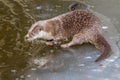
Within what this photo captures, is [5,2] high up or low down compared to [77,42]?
up

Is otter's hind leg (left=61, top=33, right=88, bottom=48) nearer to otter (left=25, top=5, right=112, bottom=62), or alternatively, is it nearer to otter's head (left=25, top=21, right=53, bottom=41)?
otter (left=25, top=5, right=112, bottom=62)

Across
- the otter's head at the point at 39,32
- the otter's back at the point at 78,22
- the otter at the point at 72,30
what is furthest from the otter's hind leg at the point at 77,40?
the otter's head at the point at 39,32

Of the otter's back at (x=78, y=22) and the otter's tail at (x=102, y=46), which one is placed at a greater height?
the otter's back at (x=78, y=22)

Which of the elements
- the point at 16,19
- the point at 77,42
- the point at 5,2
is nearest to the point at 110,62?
the point at 77,42

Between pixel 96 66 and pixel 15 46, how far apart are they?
1.05 m

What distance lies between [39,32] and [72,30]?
45 cm

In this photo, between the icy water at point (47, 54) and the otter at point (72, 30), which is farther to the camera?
the otter at point (72, 30)

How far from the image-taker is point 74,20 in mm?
4770

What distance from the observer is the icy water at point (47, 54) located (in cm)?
400

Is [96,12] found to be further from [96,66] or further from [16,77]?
[16,77]

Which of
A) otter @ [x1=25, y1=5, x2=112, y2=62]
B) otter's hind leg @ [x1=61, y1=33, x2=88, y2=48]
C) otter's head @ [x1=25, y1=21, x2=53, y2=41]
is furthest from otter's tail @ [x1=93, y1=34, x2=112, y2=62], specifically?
otter's head @ [x1=25, y1=21, x2=53, y2=41]

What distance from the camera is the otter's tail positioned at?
4.24 meters

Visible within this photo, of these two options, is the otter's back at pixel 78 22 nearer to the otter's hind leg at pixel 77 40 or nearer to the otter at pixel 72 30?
the otter at pixel 72 30

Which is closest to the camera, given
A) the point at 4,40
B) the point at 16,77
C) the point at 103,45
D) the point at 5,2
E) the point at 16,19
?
the point at 16,77
